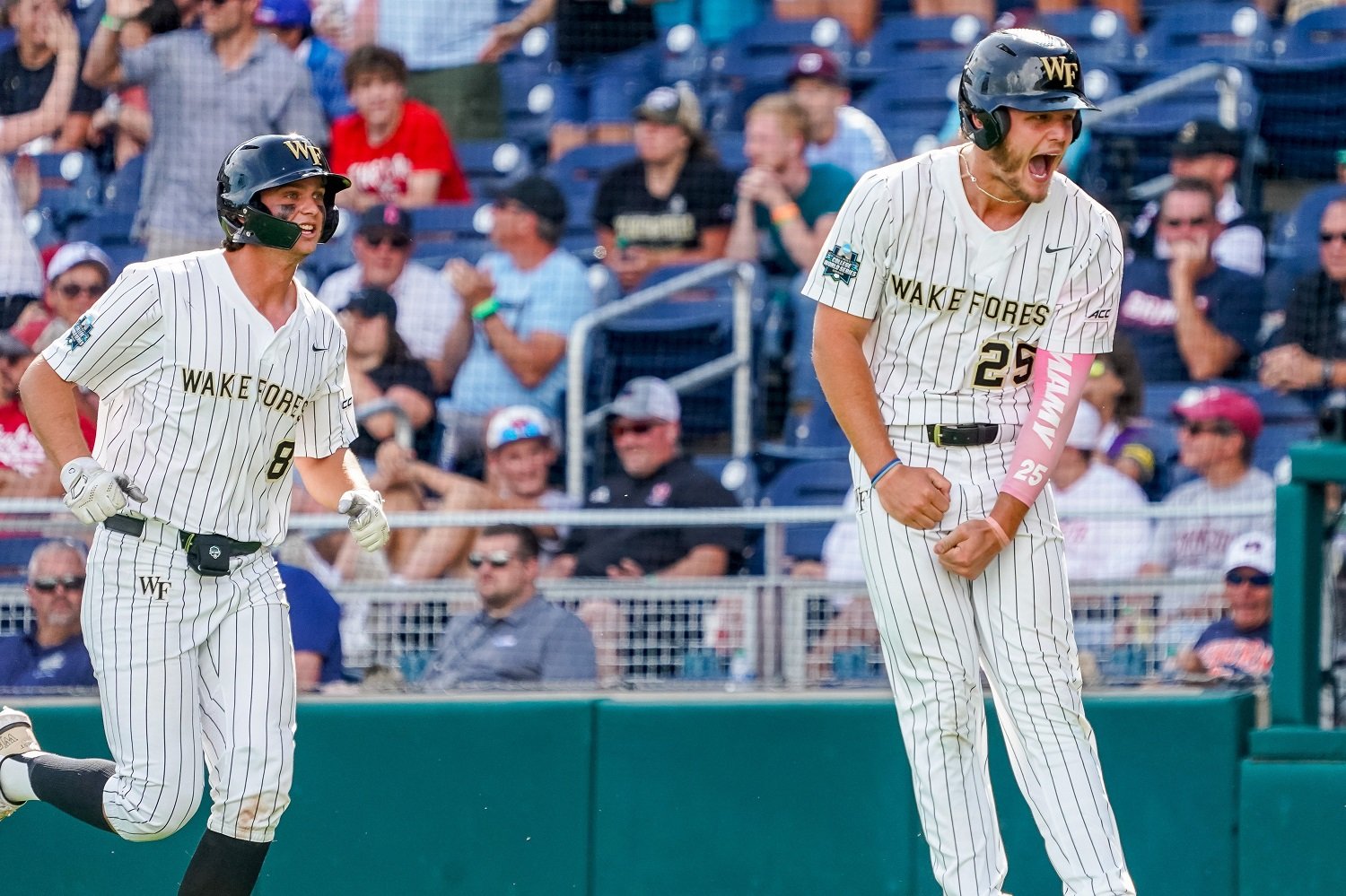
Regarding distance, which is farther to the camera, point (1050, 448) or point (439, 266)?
point (439, 266)

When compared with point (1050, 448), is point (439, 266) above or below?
above

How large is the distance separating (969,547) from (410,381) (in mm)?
3390

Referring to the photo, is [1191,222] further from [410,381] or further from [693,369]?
[410,381]

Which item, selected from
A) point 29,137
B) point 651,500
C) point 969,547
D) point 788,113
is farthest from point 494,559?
point 29,137

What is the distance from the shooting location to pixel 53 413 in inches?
151

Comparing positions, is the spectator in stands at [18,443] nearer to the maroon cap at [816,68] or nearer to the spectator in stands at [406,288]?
the spectator in stands at [406,288]

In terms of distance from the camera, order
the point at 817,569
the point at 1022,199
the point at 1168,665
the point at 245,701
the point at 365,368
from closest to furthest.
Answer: the point at 1022,199
the point at 245,701
the point at 1168,665
the point at 817,569
the point at 365,368

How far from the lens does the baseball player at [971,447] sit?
3656mm

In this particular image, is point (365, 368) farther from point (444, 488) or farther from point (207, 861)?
point (207, 861)

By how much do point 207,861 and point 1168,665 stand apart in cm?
259

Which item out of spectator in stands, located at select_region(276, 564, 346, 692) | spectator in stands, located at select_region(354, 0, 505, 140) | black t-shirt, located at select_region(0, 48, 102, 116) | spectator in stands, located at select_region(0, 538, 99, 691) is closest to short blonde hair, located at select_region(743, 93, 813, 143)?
spectator in stands, located at select_region(354, 0, 505, 140)

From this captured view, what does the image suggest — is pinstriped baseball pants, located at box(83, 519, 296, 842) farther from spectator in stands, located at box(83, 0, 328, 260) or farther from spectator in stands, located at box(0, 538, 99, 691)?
spectator in stands, located at box(83, 0, 328, 260)

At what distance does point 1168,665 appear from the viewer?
4.85 m

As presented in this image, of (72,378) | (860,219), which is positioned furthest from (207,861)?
(860,219)
